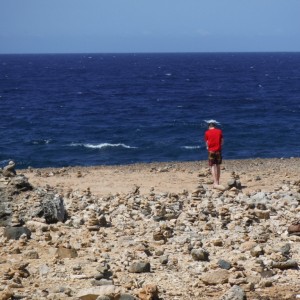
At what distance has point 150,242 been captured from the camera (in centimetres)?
1119

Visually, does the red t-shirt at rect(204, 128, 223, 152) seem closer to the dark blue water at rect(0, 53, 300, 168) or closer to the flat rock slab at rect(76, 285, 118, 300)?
the flat rock slab at rect(76, 285, 118, 300)

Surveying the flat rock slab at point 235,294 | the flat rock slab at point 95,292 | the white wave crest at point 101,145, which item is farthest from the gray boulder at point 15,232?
the white wave crest at point 101,145

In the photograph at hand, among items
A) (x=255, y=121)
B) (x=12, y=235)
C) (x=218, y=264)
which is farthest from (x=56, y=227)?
(x=255, y=121)

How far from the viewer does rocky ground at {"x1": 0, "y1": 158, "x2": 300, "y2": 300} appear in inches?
344

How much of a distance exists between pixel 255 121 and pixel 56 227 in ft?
127

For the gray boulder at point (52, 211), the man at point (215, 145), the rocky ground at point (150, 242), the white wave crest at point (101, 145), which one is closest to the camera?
the rocky ground at point (150, 242)

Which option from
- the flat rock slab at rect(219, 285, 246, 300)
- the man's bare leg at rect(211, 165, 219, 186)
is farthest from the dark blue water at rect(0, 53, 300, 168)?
the flat rock slab at rect(219, 285, 246, 300)

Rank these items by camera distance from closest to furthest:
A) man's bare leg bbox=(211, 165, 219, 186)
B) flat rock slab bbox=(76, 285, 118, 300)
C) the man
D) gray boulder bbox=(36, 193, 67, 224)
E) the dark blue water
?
1. flat rock slab bbox=(76, 285, 118, 300)
2. gray boulder bbox=(36, 193, 67, 224)
3. the man
4. man's bare leg bbox=(211, 165, 219, 186)
5. the dark blue water

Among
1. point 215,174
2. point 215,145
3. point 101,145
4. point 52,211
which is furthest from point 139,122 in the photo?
point 52,211

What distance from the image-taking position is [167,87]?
87750 millimetres

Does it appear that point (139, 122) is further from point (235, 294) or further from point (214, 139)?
point (235, 294)

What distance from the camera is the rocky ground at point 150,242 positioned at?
8750mm

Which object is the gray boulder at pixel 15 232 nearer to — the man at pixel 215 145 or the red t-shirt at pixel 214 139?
the man at pixel 215 145

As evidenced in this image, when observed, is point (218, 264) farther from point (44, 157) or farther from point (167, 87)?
point (167, 87)
